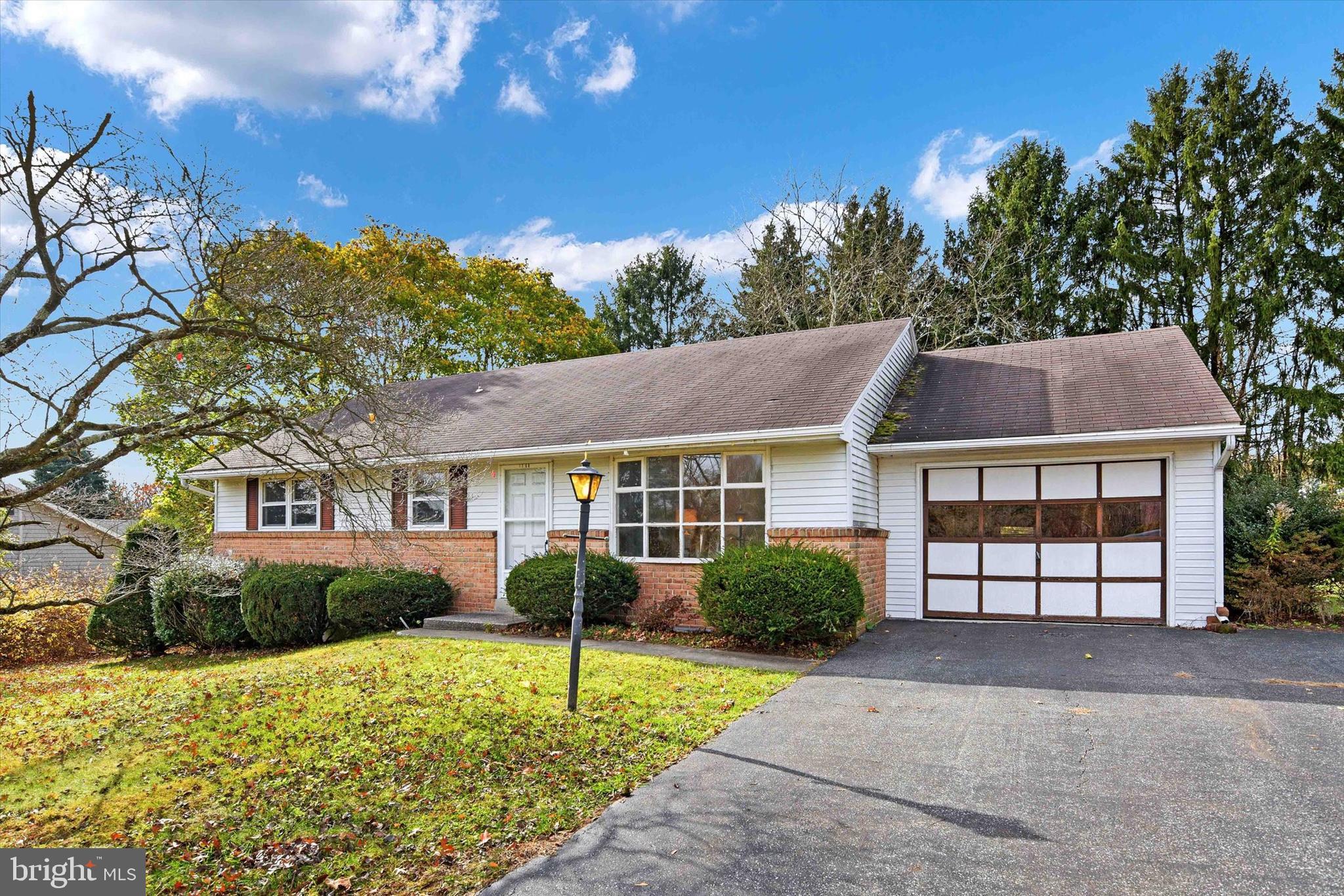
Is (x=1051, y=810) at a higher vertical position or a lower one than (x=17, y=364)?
lower

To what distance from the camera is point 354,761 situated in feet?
18.3

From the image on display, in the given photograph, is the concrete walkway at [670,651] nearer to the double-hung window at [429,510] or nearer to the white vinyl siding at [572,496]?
the white vinyl siding at [572,496]

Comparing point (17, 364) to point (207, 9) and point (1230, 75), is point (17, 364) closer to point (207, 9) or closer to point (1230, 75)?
point (207, 9)

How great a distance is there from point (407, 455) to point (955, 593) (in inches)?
314

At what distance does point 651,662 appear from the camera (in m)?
8.63

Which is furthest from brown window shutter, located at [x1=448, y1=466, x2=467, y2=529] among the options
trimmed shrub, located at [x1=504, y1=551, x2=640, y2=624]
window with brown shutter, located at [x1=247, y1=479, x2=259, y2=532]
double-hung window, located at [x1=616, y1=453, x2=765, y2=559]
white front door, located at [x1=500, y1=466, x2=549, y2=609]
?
window with brown shutter, located at [x1=247, y1=479, x2=259, y2=532]

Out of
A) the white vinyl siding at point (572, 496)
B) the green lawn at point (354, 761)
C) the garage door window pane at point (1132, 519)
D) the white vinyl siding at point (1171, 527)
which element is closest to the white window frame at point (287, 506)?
the white vinyl siding at point (572, 496)

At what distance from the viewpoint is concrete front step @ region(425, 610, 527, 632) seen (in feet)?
37.8

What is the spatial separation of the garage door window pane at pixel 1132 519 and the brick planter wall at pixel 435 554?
9200 mm

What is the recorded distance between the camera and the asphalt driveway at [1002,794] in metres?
3.72

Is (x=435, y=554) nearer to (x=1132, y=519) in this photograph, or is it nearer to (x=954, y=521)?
(x=954, y=521)

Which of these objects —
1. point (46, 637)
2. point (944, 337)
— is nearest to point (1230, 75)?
point (944, 337)

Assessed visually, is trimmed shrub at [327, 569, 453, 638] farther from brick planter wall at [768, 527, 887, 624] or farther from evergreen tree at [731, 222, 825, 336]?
evergreen tree at [731, 222, 825, 336]

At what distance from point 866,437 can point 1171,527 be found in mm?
4088
